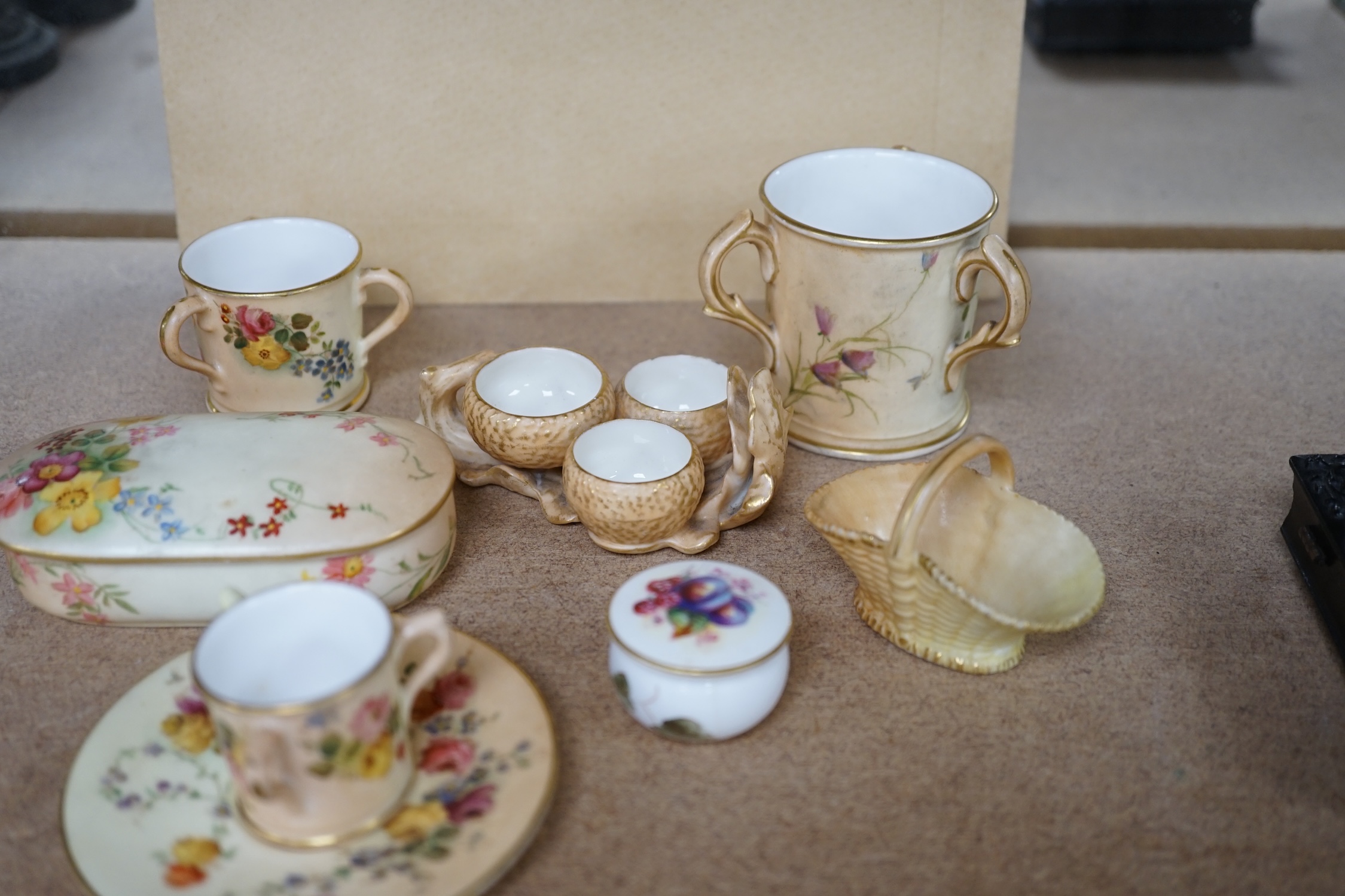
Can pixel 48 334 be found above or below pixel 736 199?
below

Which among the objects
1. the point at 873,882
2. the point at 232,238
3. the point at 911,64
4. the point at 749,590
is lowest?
A: the point at 873,882

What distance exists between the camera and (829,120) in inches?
48.1

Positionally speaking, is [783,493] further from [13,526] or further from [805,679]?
[13,526]

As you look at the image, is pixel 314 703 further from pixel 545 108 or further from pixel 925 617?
pixel 545 108

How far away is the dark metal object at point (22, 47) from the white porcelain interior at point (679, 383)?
3.78ft

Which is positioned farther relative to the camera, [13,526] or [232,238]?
[232,238]

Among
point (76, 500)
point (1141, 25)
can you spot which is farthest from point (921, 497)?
point (1141, 25)

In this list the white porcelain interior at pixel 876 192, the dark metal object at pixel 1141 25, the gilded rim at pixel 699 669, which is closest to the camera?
the gilded rim at pixel 699 669

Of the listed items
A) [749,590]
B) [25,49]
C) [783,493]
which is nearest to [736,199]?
[783,493]

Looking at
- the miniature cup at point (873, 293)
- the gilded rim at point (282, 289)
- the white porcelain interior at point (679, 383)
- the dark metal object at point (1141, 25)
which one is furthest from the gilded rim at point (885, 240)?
the dark metal object at point (1141, 25)

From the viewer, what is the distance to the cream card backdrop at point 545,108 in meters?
1.17

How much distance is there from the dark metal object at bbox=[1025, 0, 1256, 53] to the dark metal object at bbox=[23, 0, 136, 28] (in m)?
1.39

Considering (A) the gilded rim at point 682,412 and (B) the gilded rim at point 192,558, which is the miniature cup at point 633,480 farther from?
(B) the gilded rim at point 192,558

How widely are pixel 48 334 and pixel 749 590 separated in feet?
2.78
